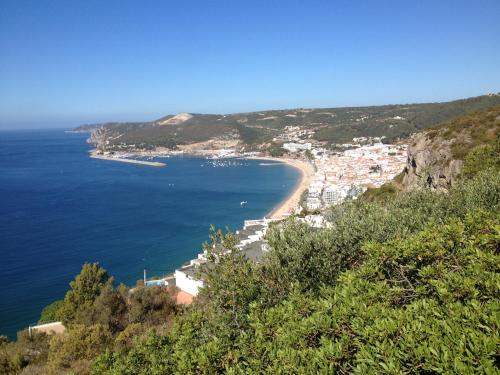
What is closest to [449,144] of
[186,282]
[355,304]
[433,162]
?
[433,162]

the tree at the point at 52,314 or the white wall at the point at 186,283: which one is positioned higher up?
the white wall at the point at 186,283

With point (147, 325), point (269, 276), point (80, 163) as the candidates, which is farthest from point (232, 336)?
point (80, 163)

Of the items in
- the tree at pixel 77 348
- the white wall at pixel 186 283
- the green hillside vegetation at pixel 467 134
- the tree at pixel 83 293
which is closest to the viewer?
the tree at pixel 77 348

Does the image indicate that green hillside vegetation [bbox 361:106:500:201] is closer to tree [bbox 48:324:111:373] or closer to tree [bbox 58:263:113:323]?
tree [bbox 48:324:111:373]

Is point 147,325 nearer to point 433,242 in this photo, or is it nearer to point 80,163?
point 433,242

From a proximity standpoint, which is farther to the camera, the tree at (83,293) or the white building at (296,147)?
the white building at (296,147)

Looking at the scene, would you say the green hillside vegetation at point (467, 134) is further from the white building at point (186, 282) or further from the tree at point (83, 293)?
the tree at point (83, 293)

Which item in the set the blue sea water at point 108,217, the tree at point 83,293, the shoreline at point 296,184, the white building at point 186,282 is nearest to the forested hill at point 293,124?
the shoreline at point 296,184
